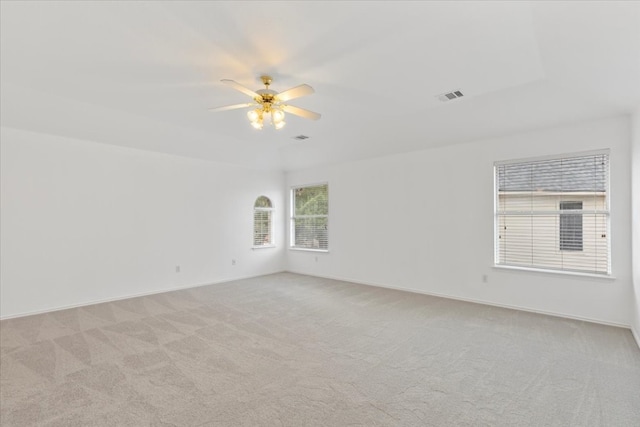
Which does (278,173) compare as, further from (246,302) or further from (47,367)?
(47,367)

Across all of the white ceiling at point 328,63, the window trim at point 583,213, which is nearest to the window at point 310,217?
the white ceiling at point 328,63

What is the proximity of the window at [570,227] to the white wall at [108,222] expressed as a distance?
5922mm

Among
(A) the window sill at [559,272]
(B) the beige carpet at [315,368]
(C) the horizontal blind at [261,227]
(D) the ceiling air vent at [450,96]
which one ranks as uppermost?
(D) the ceiling air vent at [450,96]

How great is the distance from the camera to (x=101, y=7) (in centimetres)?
225

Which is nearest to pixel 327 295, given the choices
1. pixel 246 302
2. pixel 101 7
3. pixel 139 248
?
pixel 246 302

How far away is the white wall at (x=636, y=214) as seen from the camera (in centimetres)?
336

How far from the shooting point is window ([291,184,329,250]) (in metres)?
7.39

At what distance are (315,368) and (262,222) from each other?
527cm

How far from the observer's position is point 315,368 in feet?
9.24

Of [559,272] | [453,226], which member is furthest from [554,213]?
[453,226]

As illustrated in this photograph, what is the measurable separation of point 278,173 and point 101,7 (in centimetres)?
576

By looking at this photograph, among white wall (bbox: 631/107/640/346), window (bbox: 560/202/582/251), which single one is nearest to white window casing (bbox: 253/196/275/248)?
window (bbox: 560/202/582/251)

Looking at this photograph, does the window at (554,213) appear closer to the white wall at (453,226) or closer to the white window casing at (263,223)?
the white wall at (453,226)

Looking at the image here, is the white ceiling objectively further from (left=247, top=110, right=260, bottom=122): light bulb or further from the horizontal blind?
the horizontal blind
